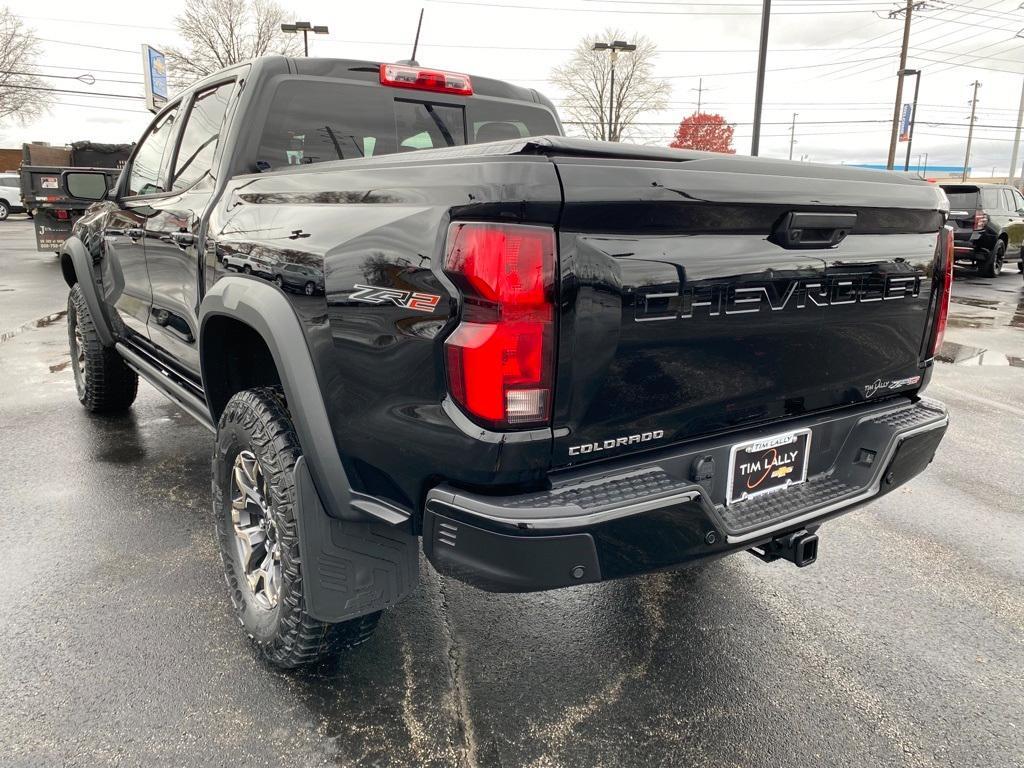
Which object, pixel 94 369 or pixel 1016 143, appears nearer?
pixel 94 369

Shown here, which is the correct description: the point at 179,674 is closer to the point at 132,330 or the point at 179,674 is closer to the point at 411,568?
the point at 411,568

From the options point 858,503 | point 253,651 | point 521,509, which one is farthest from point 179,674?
point 858,503

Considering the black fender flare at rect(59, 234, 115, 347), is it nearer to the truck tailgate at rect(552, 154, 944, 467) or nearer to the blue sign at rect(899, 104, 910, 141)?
the truck tailgate at rect(552, 154, 944, 467)

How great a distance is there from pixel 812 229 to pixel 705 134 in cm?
4985

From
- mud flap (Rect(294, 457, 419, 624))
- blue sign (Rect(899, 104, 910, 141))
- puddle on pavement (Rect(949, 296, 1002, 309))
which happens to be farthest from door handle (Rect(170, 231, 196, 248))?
blue sign (Rect(899, 104, 910, 141))

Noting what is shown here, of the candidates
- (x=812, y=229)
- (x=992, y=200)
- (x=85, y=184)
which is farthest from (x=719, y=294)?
(x=992, y=200)

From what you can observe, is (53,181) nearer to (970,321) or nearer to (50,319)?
(50,319)

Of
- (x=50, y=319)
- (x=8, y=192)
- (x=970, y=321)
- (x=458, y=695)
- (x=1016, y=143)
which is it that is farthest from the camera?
(x=1016, y=143)

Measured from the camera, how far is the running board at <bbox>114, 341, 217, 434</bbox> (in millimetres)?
3035

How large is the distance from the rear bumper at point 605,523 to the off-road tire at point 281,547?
53 cm

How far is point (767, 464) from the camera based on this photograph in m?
2.12

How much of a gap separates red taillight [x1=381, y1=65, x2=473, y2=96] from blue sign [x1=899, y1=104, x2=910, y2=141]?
32.9 metres

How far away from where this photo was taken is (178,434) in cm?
477

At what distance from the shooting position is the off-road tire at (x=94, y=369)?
4.58 meters
